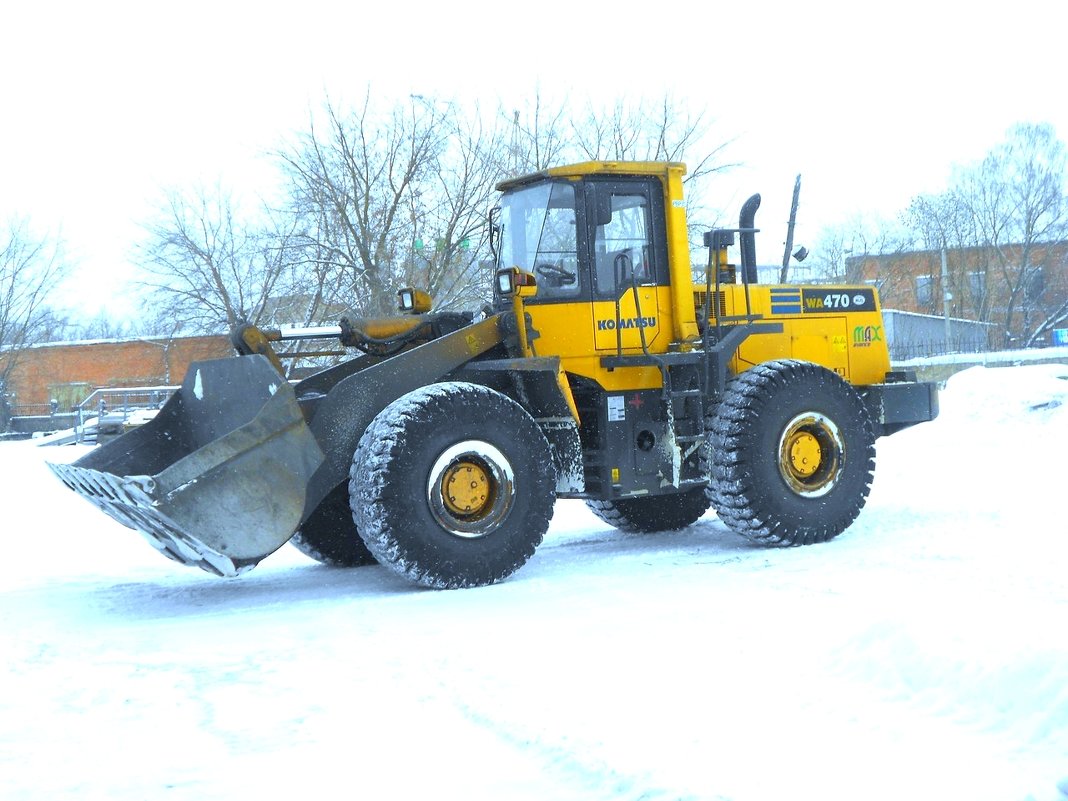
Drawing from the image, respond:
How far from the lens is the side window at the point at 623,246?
9.07m

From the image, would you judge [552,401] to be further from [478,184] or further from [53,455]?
[478,184]

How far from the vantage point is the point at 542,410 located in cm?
903

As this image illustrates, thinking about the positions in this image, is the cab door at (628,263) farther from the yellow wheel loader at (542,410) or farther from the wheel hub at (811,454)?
the wheel hub at (811,454)

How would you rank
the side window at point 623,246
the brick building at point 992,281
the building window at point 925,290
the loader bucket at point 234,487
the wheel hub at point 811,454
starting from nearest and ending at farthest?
the loader bucket at point 234,487 → the side window at point 623,246 → the wheel hub at point 811,454 → the brick building at point 992,281 → the building window at point 925,290

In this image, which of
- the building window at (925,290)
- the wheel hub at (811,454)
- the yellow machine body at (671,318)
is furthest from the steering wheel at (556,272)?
the building window at (925,290)

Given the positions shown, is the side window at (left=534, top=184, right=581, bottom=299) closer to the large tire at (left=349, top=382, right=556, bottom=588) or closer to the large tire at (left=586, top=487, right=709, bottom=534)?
the large tire at (left=349, top=382, right=556, bottom=588)

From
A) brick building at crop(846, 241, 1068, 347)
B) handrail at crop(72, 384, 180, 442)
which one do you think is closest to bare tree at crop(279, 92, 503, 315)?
handrail at crop(72, 384, 180, 442)

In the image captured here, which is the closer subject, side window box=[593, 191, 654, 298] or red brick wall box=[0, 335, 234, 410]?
side window box=[593, 191, 654, 298]

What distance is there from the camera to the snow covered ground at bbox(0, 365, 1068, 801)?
168 inches

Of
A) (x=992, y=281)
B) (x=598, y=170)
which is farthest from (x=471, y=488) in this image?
(x=992, y=281)

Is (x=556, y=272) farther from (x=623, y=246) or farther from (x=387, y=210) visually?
(x=387, y=210)

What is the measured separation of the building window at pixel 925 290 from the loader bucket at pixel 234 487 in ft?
161

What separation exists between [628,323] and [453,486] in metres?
1.99

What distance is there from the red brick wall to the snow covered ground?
38.0 m
